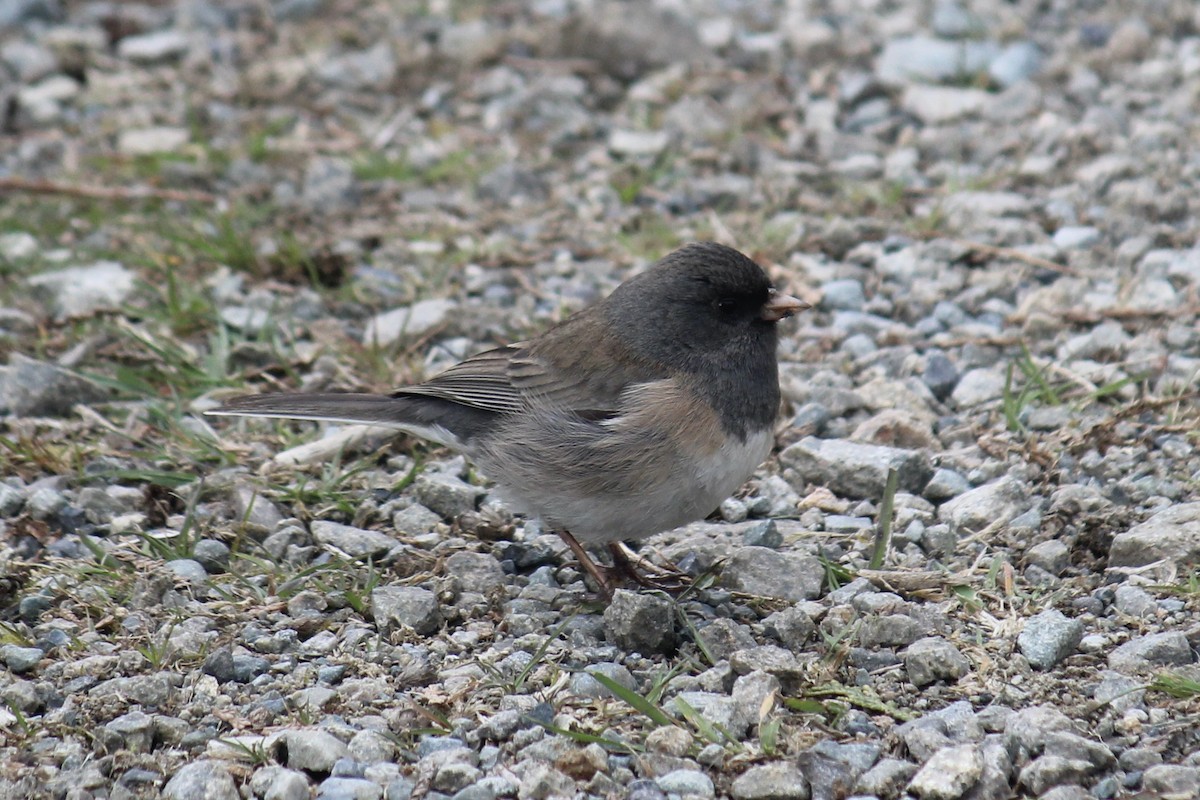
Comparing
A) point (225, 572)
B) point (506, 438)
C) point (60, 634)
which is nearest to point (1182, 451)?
point (506, 438)

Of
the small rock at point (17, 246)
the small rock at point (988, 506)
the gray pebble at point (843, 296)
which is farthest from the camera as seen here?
the small rock at point (17, 246)

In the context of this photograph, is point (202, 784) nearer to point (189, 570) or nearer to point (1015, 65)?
point (189, 570)

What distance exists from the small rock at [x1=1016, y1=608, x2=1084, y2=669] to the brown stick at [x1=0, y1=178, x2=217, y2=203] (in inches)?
146

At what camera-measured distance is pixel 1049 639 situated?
9.57ft

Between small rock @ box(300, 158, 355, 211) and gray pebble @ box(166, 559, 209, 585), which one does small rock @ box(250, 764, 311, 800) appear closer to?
gray pebble @ box(166, 559, 209, 585)

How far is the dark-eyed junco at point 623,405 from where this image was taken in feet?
10.9

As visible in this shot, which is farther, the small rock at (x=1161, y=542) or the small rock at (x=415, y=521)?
the small rock at (x=415, y=521)

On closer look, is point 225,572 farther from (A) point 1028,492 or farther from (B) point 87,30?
(B) point 87,30

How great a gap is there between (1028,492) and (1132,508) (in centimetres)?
26

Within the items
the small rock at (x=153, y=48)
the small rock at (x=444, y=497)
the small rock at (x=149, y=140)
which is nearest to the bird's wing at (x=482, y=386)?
the small rock at (x=444, y=497)

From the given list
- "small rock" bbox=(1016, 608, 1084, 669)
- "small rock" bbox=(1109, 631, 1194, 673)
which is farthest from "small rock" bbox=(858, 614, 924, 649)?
"small rock" bbox=(1109, 631, 1194, 673)

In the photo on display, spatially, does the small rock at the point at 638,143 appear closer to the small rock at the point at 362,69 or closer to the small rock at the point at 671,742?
the small rock at the point at 362,69

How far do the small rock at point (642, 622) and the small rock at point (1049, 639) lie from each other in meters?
0.74

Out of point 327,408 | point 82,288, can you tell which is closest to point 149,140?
point 82,288
